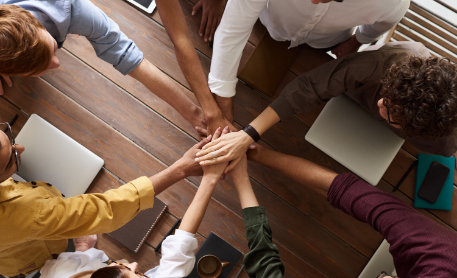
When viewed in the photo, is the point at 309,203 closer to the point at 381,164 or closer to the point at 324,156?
the point at 324,156

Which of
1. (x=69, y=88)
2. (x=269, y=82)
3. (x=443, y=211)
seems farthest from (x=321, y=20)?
(x=69, y=88)

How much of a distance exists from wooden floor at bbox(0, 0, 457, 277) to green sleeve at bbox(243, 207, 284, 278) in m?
0.41

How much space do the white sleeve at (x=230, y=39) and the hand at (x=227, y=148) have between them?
229 mm

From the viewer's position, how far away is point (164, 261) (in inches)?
49.8

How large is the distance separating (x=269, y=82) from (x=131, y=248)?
120 cm

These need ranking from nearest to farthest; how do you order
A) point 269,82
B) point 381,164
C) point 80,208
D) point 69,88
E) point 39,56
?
point 39,56
point 80,208
point 381,164
point 269,82
point 69,88

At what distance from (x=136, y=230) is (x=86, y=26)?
107 cm

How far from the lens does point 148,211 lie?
1.62 metres

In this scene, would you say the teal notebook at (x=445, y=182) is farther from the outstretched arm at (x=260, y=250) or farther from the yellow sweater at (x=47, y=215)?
the yellow sweater at (x=47, y=215)

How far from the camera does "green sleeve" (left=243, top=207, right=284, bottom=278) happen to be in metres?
1.19

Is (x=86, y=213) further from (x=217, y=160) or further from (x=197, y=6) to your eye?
(x=197, y=6)

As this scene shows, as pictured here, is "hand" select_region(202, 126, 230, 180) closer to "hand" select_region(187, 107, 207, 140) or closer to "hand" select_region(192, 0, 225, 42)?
"hand" select_region(187, 107, 207, 140)

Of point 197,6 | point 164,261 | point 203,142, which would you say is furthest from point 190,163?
point 197,6

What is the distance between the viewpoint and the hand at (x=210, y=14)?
1637mm
